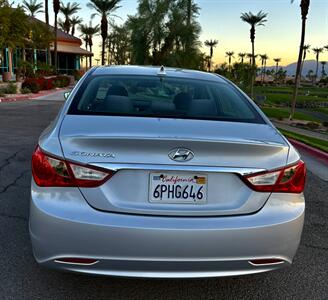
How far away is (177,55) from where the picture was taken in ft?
126

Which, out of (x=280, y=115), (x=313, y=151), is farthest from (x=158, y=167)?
(x=280, y=115)

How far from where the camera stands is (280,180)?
2688mm

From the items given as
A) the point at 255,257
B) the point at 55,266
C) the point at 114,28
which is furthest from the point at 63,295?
the point at 114,28

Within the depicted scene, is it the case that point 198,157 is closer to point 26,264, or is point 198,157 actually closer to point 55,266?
point 55,266

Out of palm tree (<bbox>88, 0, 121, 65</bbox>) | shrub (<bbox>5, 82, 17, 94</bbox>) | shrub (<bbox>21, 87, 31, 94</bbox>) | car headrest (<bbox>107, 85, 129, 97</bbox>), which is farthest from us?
palm tree (<bbox>88, 0, 121, 65</bbox>)

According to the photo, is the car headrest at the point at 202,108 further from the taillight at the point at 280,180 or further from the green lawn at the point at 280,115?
the green lawn at the point at 280,115

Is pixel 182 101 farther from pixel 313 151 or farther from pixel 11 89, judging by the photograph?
pixel 11 89

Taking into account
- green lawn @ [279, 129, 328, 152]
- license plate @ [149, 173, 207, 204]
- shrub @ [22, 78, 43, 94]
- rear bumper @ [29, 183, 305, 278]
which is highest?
license plate @ [149, 173, 207, 204]

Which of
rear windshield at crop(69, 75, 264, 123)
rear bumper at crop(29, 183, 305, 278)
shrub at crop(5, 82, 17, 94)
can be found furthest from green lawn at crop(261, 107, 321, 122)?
rear bumper at crop(29, 183, 305, 278)

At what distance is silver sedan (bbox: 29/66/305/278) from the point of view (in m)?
2.52

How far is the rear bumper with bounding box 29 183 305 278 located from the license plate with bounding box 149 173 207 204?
0.12m

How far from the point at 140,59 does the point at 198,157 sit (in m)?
39.1

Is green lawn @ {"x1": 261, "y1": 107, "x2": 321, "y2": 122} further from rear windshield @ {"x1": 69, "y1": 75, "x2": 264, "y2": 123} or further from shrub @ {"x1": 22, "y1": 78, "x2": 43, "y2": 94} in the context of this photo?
rear windshield @ {"x1": 69, "y1": 75, "x2": 264, "y2": 123}

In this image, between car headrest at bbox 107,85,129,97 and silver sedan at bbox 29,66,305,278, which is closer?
silver sedan at bbox 29,66,305,278
